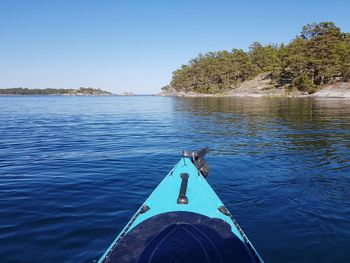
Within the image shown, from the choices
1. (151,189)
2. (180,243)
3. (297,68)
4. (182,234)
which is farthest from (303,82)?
(180,243)

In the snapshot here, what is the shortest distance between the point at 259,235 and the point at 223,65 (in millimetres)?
123808

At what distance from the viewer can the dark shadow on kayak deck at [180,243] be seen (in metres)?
3.99

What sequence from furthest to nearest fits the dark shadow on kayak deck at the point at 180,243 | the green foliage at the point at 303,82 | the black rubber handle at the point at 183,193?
the green foliage at the point at 303,82
the black rubber handle at the point at 183,193
the dark shadow on kayak deck at the point at 180,243

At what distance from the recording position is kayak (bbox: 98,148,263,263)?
4026mm

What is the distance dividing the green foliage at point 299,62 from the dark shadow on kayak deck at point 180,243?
7748cm

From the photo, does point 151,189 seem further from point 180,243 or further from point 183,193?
point 180,243

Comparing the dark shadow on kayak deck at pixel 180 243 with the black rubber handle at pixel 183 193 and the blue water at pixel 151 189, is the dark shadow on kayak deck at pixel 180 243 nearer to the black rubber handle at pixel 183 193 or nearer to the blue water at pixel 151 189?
the black rubber handle at pixel 183 193

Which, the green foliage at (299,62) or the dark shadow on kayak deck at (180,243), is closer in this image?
the dark shadow on kayak deck at (180,243)

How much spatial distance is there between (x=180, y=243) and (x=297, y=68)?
83826mm

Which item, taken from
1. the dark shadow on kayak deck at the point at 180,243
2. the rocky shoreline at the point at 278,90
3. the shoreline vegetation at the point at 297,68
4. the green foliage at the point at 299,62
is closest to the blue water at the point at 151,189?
the dark shadow on kayak deck at the point at 180,243

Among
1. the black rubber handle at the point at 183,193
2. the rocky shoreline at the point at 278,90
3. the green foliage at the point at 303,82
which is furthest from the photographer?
the green foliage at the point at 303,82

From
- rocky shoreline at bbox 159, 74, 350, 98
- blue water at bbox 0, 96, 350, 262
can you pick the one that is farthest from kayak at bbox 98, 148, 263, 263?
rocky shoreline at bbox 159, 74, 350, 98

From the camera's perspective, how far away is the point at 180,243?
4.30 m

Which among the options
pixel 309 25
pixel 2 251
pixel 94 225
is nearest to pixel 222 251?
pixel 94 225
